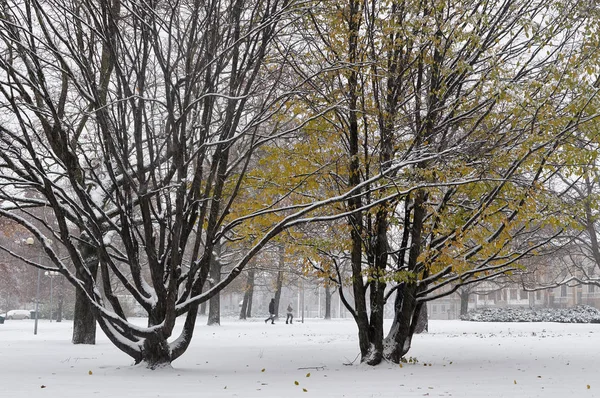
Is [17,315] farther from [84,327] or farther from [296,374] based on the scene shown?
[296,374]

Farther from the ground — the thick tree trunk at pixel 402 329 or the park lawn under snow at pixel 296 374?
the thick tree trunk at pixel 402 329

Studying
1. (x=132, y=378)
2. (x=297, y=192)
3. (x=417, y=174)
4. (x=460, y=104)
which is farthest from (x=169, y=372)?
(x=460, y=104)

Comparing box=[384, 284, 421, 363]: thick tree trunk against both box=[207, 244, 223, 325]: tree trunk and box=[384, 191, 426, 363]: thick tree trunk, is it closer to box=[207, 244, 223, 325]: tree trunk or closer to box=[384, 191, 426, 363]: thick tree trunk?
box=[384, 191, 426, 363]: thick tree trunk

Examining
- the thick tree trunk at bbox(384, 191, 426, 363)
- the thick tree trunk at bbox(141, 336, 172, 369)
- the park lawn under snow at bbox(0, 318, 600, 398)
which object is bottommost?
the park lawn under snow at bbox(0, 318, 600, 398)

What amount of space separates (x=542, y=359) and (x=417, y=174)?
5.39 metres

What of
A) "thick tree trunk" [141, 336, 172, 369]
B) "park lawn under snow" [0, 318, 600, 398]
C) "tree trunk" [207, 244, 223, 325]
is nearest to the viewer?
"park lawn under snow" [0, 318, 600, 398]

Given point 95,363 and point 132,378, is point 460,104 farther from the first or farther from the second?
point 95,363

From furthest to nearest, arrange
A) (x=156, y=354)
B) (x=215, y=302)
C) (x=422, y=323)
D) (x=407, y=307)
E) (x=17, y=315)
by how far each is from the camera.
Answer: (x=17, y=315)
(x=215, y=302)
(x=422, y=323)
(x=407, y=307)
(x=156, y=354)

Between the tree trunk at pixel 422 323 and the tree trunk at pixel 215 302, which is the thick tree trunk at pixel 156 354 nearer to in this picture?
the tree trunk at pixel 422 323

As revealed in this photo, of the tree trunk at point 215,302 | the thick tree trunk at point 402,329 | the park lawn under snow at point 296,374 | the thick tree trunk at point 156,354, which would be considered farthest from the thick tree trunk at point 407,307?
the tree trunk at point 215,302

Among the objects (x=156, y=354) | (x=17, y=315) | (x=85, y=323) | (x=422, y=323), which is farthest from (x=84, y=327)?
(x=17, y=315)

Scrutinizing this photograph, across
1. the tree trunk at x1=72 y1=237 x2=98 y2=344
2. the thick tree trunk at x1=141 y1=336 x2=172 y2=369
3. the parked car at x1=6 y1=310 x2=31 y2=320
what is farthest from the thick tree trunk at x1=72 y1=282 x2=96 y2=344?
the parked car at x1=6 y1=310 x2=31 y2=320

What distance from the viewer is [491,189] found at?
34.3 feet

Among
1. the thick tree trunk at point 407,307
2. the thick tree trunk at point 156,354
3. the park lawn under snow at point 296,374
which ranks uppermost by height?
the thick tree trunk at point 407,307
